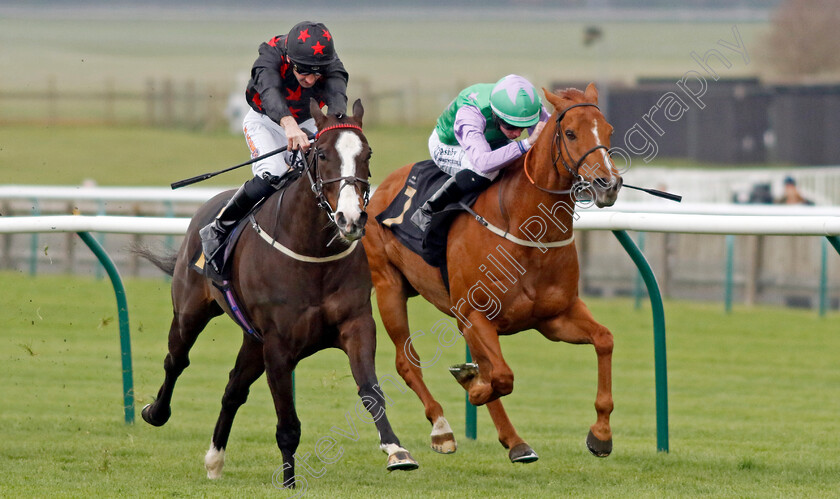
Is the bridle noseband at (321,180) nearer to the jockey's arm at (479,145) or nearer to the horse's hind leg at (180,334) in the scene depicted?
the jockey's arm at (479,145)

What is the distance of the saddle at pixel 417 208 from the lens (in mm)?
5672

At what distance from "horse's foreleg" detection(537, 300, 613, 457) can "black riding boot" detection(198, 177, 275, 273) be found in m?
1.39

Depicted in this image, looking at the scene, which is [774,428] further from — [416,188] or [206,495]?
[206,495]

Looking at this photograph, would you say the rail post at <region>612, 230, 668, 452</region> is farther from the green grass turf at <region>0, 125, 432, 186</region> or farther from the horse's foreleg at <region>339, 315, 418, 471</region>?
the green grass turf at <region>0, 125, 432, 186</region>

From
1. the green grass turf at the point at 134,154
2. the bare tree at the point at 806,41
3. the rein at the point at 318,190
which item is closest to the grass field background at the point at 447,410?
the rein at the point at 318,190

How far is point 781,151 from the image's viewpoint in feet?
96.4

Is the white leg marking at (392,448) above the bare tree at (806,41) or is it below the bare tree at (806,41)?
below

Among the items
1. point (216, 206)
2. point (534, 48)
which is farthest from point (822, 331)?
point (534, 48)

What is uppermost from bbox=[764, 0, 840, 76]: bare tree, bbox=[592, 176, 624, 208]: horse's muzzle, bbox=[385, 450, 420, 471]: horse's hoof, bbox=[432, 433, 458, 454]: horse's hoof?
bbox=[764, 0, 840, 76]: bare tree

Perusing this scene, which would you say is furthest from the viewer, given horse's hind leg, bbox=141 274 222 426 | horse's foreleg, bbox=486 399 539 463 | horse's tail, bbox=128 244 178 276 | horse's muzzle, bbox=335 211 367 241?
horse's tail, bbox=128 244 178 276

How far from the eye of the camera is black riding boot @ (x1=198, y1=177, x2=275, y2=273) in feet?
17.9

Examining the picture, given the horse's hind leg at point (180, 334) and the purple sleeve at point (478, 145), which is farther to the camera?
the horse's hind leg at point (180, 334)

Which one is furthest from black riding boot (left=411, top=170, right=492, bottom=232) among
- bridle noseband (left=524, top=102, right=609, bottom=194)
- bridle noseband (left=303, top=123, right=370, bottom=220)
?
bridle noseband (left=303, top=123, right=370, bottom=220)

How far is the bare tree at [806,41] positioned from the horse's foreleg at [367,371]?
3382 cm
